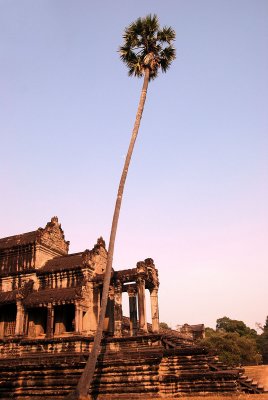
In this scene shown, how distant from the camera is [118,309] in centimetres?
2250

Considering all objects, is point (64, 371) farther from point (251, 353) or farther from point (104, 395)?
point (251, 353)

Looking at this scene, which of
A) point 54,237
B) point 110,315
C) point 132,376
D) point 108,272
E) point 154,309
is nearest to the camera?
point 108,272

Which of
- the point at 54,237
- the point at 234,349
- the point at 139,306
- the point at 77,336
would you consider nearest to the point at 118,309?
the point at 139,306

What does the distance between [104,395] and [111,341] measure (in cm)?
459

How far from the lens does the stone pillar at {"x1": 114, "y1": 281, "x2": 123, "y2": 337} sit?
22.0m

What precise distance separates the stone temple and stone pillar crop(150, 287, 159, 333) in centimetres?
7

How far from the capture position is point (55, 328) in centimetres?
2447

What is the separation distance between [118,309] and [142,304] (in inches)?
60.0

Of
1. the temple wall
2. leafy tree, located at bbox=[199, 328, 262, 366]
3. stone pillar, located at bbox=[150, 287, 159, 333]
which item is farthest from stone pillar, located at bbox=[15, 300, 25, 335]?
leafy tree, located at bbox=[199, 328, 262, 366]

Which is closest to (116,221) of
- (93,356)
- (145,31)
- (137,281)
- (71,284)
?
(93,356)

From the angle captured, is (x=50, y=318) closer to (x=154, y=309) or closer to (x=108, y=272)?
(x=154, y=309)

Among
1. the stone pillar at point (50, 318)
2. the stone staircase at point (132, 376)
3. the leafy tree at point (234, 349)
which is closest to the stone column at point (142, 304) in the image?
the stone staircase at point (132, 376)

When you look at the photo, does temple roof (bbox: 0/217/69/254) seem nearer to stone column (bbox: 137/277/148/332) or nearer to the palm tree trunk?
stone column (bbox: 137/277/148/332)

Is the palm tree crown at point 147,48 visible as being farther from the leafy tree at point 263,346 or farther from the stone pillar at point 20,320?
the leafy tree at point 263,346
